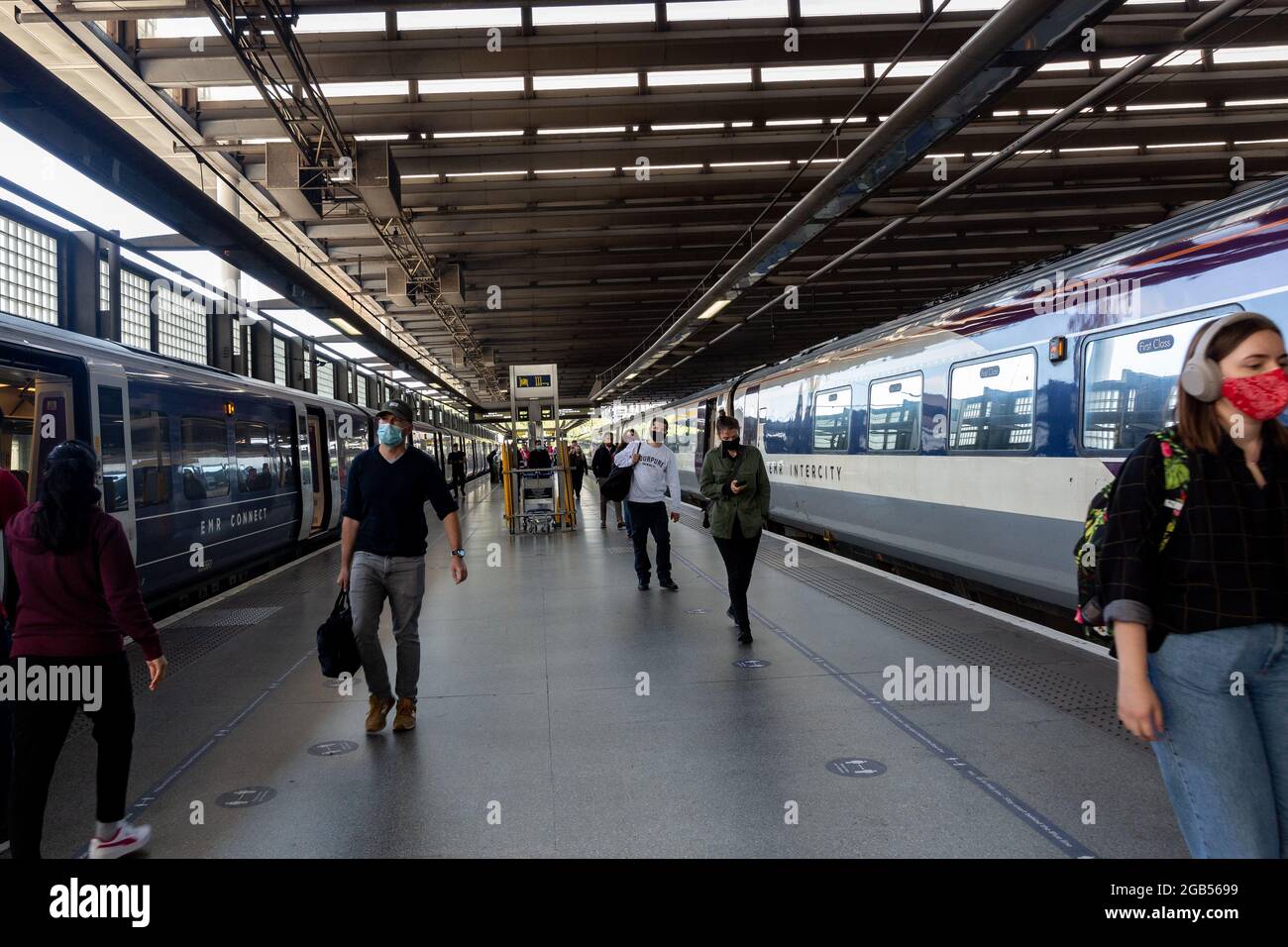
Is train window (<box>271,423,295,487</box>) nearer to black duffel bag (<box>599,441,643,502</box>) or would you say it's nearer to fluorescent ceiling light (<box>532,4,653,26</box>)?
black duffel bag (<box>599,441,643,502</box>)

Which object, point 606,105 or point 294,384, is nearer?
point 606,105

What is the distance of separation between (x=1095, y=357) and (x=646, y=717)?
4.46m

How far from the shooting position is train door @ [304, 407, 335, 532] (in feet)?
53.8

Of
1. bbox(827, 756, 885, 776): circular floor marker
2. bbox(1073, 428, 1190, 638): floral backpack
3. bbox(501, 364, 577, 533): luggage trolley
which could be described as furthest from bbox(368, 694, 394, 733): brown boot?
bbox(501, 364, 577, 533): luggage trolley

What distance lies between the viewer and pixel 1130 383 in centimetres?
657

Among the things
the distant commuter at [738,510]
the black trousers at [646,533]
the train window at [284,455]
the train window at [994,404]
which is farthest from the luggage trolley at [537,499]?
the distant commuter at [738,510]

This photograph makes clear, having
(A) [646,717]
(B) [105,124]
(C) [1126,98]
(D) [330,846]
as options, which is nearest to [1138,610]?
(D) [330,846]

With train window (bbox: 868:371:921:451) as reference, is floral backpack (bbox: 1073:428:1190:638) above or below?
below

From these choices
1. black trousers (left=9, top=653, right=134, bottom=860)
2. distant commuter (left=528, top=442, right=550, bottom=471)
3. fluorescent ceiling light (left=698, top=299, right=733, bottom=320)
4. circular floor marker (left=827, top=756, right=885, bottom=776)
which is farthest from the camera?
fluorescent ceiling light (left=698, top=299, right=733, bottom=320)

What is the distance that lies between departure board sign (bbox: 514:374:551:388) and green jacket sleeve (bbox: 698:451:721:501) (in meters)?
12.1

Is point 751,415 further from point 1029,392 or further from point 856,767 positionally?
point 856,767

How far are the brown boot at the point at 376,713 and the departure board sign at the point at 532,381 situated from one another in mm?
14332

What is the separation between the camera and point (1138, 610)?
2.27m
